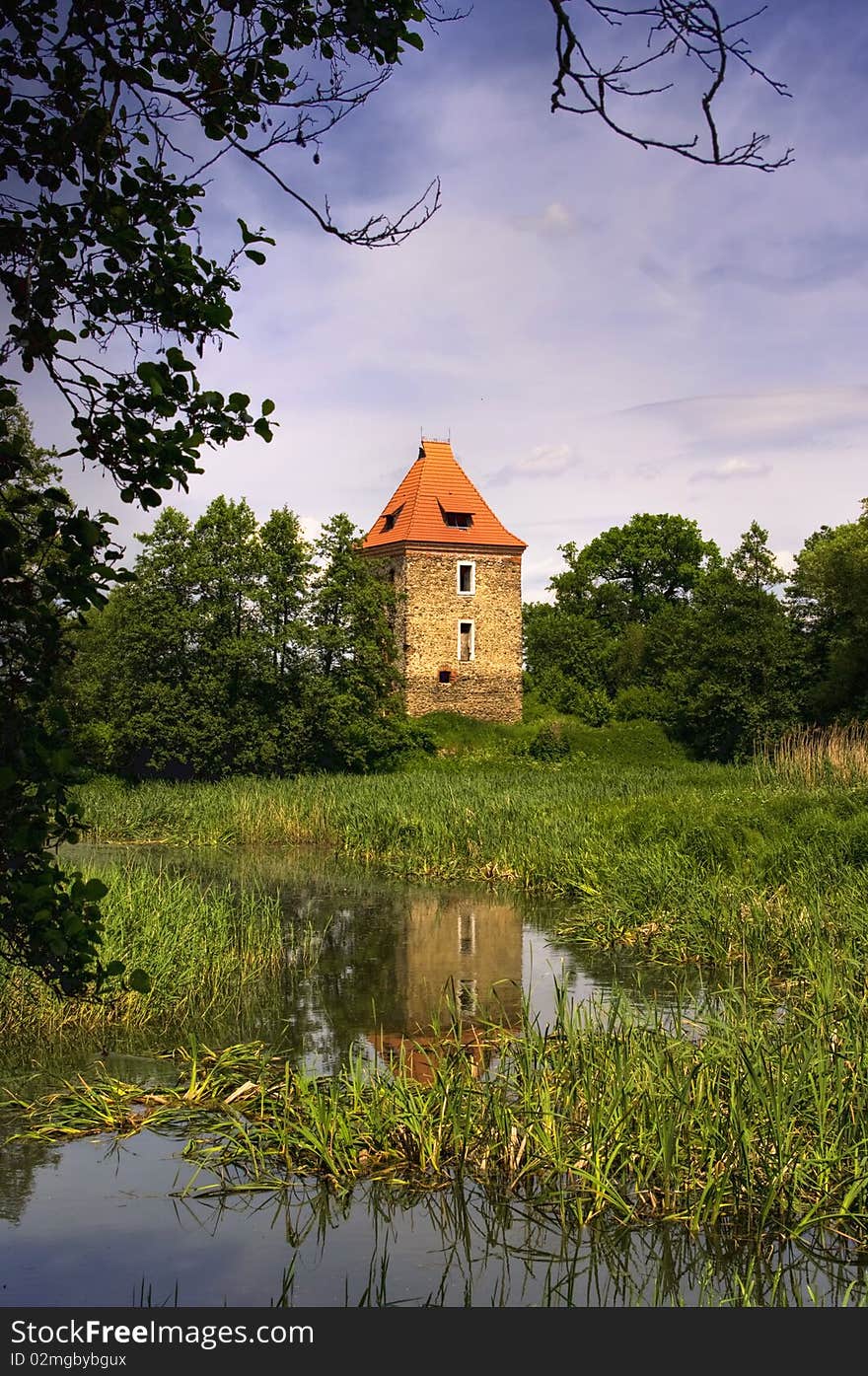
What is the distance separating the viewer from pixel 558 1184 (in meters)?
5.65

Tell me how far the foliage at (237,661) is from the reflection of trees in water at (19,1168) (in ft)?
79.8

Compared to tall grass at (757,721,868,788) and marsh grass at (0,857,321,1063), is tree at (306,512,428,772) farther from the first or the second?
marsh grass at (0,857,321,1063)

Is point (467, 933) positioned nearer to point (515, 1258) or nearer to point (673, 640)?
point (515, 1258)

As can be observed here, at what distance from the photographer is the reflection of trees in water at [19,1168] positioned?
5.82 m

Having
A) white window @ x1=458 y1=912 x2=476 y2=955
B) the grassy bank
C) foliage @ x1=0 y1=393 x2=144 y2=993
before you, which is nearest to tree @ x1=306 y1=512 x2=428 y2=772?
the grassy bank

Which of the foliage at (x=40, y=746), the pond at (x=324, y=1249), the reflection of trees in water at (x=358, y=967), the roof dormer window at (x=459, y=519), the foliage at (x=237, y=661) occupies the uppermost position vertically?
the roof dormer window at (x=459, y=519)

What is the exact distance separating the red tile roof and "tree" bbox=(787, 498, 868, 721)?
938 cm

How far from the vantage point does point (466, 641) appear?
39000 mm

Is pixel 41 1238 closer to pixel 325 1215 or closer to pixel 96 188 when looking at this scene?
pixel 325 1215

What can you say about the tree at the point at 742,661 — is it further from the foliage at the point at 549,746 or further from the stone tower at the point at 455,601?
the stone tower at the point at 455,601

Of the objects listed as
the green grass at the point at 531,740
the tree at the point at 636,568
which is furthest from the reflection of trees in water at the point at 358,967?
the tree at the point at 636,568

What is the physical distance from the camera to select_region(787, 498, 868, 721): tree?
3125cm

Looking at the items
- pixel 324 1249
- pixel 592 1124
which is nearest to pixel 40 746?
pixel 324 1249

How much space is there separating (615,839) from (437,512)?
2571 cm
